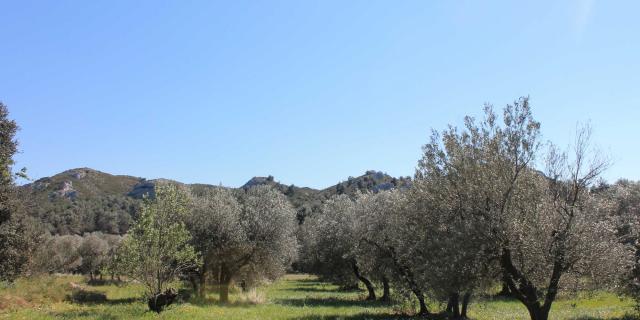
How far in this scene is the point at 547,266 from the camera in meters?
18.0

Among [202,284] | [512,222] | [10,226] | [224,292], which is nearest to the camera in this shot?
[512,222]

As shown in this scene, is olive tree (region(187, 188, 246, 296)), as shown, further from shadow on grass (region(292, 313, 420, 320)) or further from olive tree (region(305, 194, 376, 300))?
shadow on grass (region(292, 313, 420, 320))

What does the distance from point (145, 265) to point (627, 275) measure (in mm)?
24690

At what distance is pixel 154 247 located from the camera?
2659cm

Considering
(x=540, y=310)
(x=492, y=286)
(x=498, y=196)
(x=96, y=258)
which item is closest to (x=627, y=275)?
(x=540, y=310)

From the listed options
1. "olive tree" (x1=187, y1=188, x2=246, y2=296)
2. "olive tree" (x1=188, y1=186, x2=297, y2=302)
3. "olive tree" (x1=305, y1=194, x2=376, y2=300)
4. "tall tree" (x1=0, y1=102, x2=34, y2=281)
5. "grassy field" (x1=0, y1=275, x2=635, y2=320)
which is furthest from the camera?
"olive tree" (x1=305, y1=194, x2=376, y2=300)

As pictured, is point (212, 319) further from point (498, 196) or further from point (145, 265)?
point (498, 196)

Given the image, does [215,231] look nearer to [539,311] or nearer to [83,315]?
[83,315]

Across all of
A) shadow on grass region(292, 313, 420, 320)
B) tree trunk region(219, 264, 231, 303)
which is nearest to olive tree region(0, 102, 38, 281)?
tree trunk region(219, 264, 231, 303)

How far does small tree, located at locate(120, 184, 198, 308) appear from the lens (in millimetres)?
26344

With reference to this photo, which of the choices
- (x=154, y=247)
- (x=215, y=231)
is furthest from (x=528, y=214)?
(x=215, y=231)

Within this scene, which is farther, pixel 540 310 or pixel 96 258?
pixel 96 258

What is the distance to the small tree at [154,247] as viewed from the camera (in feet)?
86.4

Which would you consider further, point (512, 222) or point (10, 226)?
point (10, 226)
